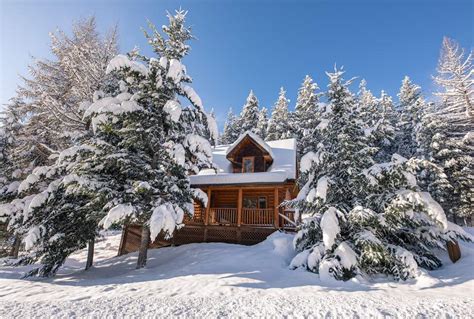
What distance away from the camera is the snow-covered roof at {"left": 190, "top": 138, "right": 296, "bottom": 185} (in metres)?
13.8

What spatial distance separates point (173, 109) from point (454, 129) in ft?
82.8

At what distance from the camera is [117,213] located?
7.95 metres

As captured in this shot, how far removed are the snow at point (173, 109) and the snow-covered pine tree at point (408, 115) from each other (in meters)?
28.3

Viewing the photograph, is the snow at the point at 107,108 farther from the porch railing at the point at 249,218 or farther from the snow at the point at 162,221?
the porch railing at the point at 249,218

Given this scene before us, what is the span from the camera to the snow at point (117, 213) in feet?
25.2

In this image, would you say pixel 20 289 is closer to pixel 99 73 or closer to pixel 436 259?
pixel 99 73

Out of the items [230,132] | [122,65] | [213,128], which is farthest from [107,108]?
[230,132]

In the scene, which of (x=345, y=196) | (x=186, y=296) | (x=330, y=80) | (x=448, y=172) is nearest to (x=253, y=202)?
(x=345, y=196)

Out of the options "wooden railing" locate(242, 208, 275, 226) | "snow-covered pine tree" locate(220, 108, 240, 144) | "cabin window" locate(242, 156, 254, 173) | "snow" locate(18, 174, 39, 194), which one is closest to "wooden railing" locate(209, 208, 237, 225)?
"wooden railing" locate(242, 208, 275, 226)

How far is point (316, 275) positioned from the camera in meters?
7.76

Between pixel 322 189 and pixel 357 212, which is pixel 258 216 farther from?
pixel 357 212

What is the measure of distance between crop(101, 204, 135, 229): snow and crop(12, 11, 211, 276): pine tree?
0.14 feet

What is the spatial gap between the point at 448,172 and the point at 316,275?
2079cm

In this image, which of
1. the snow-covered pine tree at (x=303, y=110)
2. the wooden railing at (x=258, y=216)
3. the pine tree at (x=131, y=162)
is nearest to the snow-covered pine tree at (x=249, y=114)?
the snow-covered pine tree at (x=303, y=110)
